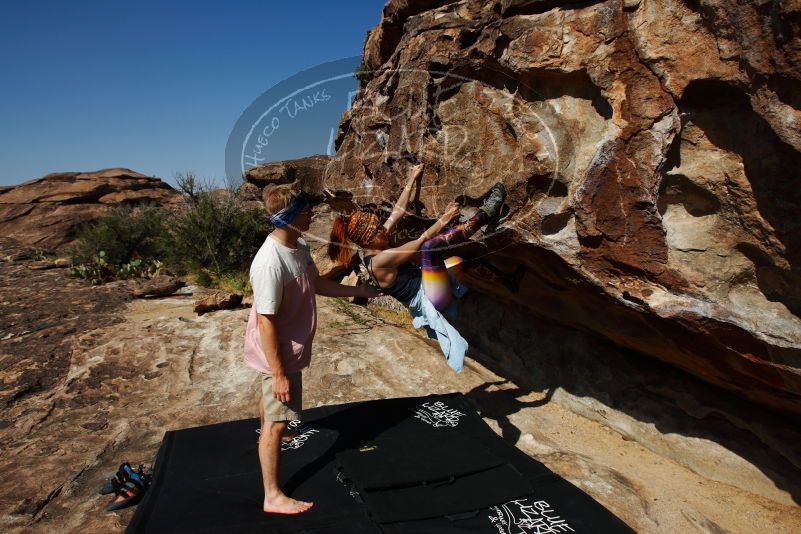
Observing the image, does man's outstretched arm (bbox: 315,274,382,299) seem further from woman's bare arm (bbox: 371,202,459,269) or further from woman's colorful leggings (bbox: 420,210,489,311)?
woman's colorful leggings (bbox: 420,210,489,311)

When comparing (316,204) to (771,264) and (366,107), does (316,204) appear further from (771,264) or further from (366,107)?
(771,264)

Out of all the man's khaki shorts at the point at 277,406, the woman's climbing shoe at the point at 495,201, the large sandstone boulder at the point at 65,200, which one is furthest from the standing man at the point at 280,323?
the large sandstone boulder at the point at 65,200

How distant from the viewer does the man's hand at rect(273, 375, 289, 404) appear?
2.45 meters

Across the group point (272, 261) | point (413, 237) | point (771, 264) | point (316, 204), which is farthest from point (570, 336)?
point (316, 204)

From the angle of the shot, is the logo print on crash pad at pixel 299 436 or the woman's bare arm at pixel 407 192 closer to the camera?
the logo print on crash pad at pixel 299 436

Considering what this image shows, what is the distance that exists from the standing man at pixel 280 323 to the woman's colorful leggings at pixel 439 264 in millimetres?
955

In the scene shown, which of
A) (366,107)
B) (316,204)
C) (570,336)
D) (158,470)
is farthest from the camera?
(316,204)

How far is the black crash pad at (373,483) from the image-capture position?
8.02ft

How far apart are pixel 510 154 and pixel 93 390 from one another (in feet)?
13.7

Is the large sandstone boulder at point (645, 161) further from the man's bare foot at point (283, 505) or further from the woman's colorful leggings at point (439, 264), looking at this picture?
the man's bare foot at point (283, 505)

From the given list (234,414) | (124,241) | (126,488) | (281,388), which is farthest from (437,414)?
(124,241)

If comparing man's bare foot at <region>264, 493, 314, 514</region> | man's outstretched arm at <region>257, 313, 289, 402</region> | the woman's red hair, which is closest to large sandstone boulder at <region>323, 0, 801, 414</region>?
the woman's red hair

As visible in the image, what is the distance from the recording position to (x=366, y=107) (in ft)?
17.1

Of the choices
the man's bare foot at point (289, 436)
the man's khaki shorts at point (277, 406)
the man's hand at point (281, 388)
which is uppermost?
the man's hand at point (281, 388)
